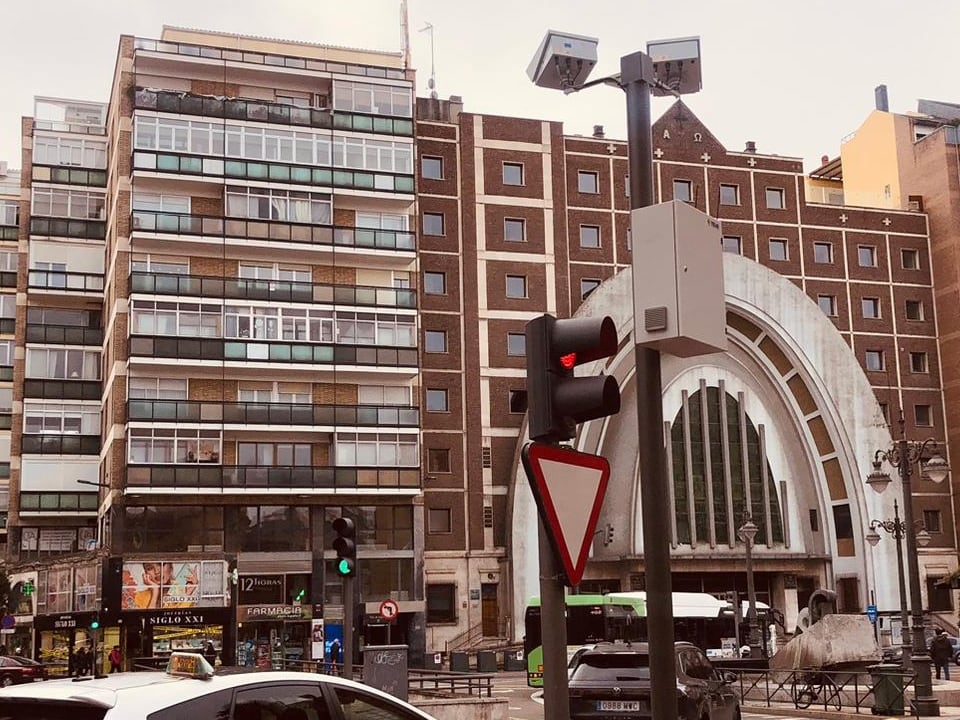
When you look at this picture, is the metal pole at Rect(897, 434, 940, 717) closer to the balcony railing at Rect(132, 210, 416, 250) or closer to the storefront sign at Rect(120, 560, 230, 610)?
the storefront sign at Rect(120, 560, 230, 610)

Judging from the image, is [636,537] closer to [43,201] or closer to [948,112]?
[43,201]

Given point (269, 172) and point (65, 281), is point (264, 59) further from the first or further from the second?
point (65, 281)

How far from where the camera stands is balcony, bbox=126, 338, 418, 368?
161 feet

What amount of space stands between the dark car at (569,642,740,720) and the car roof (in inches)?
384

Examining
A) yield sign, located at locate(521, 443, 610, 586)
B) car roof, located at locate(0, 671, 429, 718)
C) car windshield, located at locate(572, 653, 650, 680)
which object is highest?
yield sign, located at locate(521, 443, 610, 586)

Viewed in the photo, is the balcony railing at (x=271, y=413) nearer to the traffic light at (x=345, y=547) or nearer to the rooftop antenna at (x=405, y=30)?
the rooftop antenna at (x=405, y=30)

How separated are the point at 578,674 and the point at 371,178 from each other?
39.8 meters

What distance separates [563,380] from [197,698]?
2.23 meters

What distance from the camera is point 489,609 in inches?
2159

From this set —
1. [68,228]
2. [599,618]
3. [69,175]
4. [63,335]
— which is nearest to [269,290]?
[63,335]

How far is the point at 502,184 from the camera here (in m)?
58.3

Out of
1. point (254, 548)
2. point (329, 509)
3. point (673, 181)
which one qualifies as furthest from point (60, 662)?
point (673, 181)

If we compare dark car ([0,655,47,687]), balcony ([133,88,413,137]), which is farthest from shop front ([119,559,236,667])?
balcony ([133,88,413,137])

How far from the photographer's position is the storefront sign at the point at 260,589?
160ft
